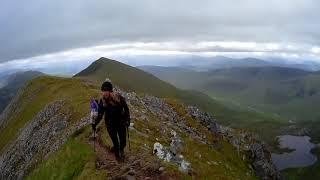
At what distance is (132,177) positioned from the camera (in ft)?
95.5

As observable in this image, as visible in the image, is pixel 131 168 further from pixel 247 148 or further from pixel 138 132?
pixel 247 148

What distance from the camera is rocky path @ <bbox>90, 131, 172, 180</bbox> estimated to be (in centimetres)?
2961

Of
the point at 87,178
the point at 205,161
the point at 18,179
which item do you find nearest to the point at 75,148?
the point at 87,178

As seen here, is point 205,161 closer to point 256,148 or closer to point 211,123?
point 211,123

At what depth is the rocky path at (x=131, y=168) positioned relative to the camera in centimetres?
2961

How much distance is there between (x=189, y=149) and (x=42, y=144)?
74.0 ft

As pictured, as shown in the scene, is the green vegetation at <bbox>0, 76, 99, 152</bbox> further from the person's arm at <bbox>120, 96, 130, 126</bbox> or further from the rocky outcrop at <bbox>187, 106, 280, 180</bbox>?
the person's arm at <bbox>120, 96, 130, 126</bbox>

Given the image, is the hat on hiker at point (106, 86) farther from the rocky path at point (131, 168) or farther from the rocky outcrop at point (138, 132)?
the rocky outcrop at point (138, 132)

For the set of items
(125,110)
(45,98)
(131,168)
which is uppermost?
(125,110)

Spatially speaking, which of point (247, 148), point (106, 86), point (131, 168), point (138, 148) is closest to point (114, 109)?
point (106, 86)

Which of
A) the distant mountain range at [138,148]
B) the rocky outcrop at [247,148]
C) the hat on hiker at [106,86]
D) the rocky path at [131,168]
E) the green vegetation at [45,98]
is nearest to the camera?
the hat on hiker at [106,86]

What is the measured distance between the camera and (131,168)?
30.2m

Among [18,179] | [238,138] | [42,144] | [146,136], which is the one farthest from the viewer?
[238,138]

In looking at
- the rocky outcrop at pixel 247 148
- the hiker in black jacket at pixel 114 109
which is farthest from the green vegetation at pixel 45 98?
the hiker in black jacket at pixel 114 109
